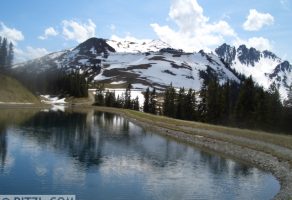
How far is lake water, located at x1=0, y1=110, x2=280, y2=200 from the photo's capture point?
36.8 meters

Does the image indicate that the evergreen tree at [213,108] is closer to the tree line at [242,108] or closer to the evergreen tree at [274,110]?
the tree line at [242,108]

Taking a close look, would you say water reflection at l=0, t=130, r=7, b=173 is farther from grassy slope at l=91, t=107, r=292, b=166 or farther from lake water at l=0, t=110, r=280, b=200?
grassy slope at l=91, t=107, r=292, b=166

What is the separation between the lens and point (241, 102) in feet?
383

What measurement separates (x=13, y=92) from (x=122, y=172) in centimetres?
14695

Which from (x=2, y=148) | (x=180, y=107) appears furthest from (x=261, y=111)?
(x=2, y=148)

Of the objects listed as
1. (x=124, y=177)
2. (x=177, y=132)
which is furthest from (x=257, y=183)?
(x=177, y=132)

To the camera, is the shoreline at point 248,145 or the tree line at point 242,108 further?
the tree line at point 242,108

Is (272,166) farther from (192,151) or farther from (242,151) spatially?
(192,151)

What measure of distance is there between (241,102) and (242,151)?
54.9 m

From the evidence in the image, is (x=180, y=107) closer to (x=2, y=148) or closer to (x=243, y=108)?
(x=243, y=108)

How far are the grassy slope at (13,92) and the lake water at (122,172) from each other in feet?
359

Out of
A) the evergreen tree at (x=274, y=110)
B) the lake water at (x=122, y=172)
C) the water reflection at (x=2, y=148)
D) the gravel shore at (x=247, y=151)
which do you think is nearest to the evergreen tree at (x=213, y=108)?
the evergreen tree at (x=274, y=110)

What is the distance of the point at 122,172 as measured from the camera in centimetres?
4534

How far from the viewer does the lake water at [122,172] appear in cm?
3681
